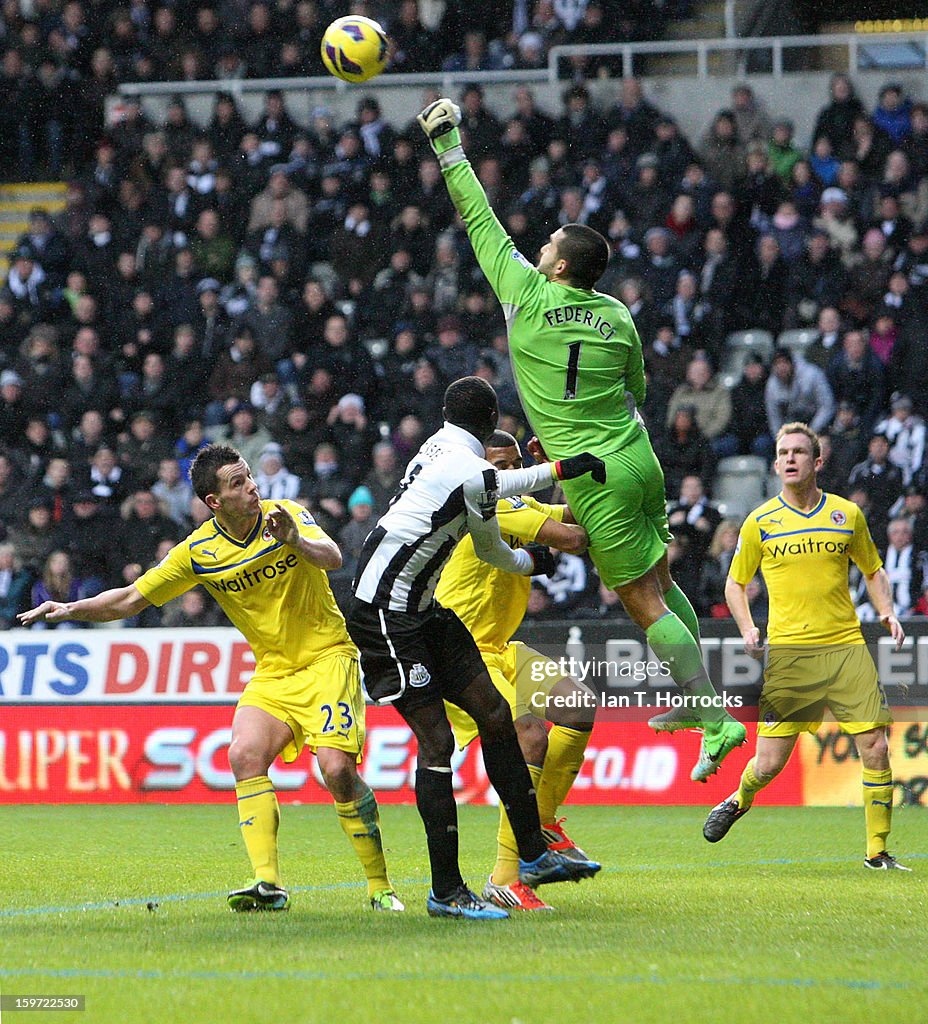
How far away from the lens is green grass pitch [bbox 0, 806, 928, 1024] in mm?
5051

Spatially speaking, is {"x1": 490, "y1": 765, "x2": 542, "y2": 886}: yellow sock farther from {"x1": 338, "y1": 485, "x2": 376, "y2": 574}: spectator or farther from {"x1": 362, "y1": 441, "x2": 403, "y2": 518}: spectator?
{"x1": 362, "y1": 441, "x2": 403, "y2": 518}: spectator

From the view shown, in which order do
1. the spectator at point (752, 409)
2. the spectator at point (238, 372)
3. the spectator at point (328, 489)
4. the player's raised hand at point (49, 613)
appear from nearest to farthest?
1. the player's raised hand at point (49, 613)
2. the spectator at point (328, 489)
3. the spectator at point (752, 409)
4. the spectator at point (238, 372)

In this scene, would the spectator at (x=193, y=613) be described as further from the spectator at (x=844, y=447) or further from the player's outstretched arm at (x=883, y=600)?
the player's outstretched arm at (x=883, y=600)

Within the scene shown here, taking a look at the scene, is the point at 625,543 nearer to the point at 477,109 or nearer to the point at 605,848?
the point at 605,848

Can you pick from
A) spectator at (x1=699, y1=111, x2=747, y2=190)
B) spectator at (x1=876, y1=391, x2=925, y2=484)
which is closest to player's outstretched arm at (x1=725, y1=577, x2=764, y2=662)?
spectator at (x1=876, y1=391, x2=925, y2=484)

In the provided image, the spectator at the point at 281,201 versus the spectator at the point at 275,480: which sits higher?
the spectator at the point at 281,201

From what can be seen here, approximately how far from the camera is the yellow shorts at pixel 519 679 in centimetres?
833

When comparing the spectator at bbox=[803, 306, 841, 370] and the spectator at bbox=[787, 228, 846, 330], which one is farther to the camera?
the spectator at bbox=[787, 228, 846, 330]

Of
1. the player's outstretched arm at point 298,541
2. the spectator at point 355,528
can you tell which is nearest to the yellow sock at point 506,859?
the player's outstretched arm at point 298,541

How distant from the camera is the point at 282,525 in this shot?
731cm

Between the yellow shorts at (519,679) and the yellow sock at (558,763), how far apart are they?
21 cm

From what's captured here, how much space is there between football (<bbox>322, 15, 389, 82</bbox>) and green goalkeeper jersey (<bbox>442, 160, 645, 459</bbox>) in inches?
50.8

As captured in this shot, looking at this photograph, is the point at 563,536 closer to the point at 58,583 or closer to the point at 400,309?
the point at 58,583

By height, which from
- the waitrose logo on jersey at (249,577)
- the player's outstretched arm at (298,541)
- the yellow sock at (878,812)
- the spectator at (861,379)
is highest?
the spectator at (861,379)
